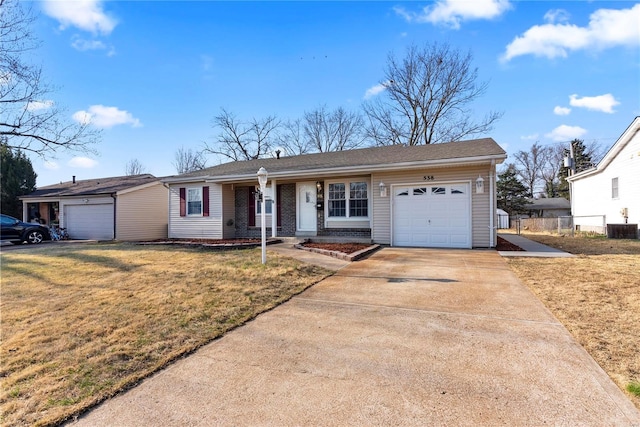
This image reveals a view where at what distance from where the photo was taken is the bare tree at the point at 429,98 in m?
23.7

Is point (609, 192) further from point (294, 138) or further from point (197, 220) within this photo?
point (294, 138)

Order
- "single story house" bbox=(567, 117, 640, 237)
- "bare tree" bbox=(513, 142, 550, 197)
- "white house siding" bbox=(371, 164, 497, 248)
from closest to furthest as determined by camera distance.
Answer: "white house siding" bbox=(371, 164, 497, 248) → "single story house" bbox=(567, 117, 640, 237) → "bare tree" bbox=(513, 142, 550, 197)

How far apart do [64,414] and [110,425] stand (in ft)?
1.27

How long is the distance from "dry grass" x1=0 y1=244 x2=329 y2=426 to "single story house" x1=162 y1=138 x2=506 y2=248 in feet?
16.4

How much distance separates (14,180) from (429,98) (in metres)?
31.8

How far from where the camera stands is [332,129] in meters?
30.0

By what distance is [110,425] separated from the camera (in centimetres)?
201

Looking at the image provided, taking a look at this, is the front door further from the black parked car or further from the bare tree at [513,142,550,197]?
the bare tree at [513,142,550,197]

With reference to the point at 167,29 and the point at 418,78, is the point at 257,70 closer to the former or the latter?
the point at 167,29

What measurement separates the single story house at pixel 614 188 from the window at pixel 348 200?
12.6 meters

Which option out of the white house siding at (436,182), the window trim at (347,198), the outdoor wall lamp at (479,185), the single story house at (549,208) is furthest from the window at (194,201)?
the single story house at (549,208)

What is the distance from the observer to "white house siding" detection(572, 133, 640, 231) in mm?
14102

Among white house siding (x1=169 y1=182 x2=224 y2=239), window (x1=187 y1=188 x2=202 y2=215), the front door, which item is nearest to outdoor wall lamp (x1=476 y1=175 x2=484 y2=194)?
the front door

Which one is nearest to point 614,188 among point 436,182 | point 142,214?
point 436,182
